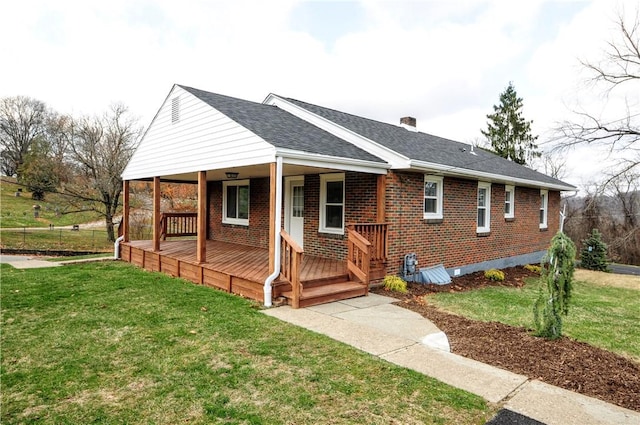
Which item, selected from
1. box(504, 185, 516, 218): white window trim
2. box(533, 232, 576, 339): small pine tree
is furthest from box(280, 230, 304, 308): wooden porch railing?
box(504, 185, 516, 218): white window trim

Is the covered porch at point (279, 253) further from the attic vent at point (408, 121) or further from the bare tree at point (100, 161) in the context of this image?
the bare tree at point (100, 161)

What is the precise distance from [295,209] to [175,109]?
13.5 feet

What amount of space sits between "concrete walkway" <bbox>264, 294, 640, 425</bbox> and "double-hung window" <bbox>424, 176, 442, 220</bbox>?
3.37m

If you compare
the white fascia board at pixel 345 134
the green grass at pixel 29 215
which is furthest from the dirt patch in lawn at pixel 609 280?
the green grass at pixel 29 215

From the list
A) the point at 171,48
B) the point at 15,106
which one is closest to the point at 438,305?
the point at 171,48

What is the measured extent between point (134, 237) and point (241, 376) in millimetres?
19710

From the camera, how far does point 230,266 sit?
8.36 meters

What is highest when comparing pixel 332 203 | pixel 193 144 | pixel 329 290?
pixel 193 144

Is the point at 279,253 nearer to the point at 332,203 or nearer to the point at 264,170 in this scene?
the point at 332,203

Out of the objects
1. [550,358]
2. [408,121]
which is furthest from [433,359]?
[408,121]

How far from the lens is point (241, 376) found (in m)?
3.75

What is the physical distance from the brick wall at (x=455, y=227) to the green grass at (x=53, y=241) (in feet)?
54.6

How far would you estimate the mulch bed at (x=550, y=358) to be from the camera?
12.1 feet

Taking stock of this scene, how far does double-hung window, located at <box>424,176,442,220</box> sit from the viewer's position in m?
9.43
